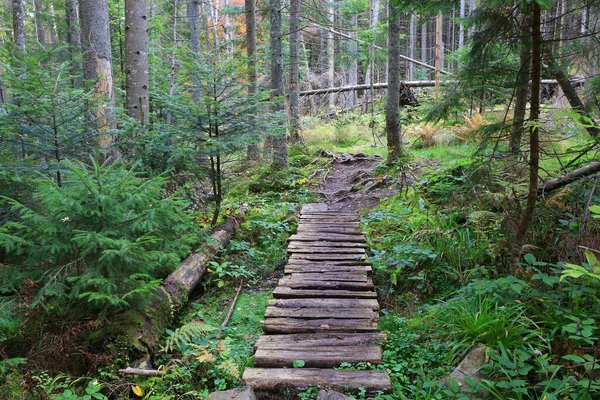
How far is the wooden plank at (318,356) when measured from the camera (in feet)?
12.2

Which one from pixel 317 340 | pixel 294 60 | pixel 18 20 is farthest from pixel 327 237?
pixel 18 20

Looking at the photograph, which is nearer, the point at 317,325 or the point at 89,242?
the point at 89,242

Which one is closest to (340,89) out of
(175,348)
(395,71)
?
(395,71)

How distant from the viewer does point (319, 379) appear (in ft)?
11.3

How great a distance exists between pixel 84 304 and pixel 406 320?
133 inches

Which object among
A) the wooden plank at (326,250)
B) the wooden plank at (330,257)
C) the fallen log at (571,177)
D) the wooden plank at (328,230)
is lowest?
the wooden plank at (330,257)

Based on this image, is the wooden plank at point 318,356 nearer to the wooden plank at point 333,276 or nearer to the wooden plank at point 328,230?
the wooden plank at point 333,276

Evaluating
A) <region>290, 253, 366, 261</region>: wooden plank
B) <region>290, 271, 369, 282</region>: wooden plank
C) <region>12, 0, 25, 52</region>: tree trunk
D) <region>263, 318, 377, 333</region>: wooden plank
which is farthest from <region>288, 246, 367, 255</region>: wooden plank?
<region>12, 0, 25, 52</region>: tree trunk

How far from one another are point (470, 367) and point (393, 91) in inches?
310

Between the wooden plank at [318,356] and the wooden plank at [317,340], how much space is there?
78 mm

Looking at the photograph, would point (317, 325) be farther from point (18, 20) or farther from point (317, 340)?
point (18, 20)

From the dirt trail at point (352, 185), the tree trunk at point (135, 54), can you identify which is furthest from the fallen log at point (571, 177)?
the tree trunk at point (135, 54)

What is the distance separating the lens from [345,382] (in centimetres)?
339

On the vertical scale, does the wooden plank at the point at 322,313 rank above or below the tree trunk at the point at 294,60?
below
